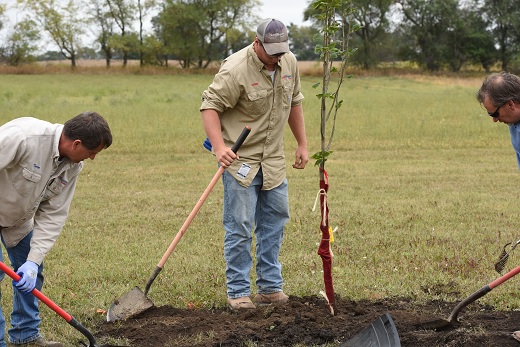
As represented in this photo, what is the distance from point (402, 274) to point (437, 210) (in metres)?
2.85

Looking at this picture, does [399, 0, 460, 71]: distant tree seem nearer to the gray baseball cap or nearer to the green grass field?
the green grass field

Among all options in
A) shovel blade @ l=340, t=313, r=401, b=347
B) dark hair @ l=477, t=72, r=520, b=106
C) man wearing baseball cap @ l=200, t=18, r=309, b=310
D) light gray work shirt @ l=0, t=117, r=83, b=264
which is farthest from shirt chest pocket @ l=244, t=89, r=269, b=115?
shovel blade @ l=340, t=313, r=401, b=347

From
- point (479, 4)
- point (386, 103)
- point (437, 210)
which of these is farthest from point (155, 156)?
point (479, 4)

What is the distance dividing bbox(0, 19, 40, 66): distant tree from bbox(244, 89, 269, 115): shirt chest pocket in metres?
68.1

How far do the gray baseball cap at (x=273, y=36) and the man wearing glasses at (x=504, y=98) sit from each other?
4.60 feet

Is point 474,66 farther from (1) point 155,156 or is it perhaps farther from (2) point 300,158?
(2) point 300,158

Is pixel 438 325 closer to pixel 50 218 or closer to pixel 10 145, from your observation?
pixel 50 218

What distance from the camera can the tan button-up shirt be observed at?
5.47 metres

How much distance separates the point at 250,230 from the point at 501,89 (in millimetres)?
2116

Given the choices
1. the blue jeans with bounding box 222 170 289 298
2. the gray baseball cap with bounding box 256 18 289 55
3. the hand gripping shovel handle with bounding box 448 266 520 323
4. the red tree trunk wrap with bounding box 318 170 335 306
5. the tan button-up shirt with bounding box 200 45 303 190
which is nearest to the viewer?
the hand gripping shovel handle with bounding box 448 266 520 323

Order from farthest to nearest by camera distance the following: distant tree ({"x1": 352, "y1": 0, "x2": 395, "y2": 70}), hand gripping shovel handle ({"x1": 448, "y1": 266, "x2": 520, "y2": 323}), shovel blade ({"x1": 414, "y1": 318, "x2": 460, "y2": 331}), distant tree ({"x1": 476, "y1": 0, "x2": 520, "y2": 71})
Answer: distant tree ({"x1": 352, "y1": 0, "x2": 395, "y2": 70})
distant tree ({"x1": 476, "y1": 0, "x2": 520, "y2": 71})
shovel blade ({"x1": 414, "y1": 318, "x2": 460, "y2": 331})
hand gripping shovel handle ({"x1": 448, "y1": 266, "x2": 520, "y2": 323})

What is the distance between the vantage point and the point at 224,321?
5355 mm

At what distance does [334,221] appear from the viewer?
8.64 metres

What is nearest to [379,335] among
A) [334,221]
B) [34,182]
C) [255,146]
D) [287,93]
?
[255,146]
